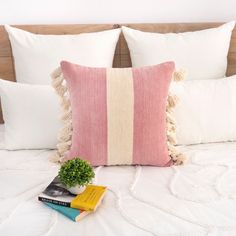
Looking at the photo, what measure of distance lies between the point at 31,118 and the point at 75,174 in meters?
0.47

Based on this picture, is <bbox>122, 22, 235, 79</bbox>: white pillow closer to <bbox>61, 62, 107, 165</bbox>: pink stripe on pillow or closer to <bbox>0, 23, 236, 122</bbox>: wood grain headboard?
<bbox>0, 23, 236, 122</bbox>: wood grain headboard

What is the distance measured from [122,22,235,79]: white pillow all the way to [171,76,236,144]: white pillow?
16 cm

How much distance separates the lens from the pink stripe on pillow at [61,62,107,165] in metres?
1.16

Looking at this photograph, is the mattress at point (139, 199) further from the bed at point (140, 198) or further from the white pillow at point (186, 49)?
the white pillow at point (186, 49)

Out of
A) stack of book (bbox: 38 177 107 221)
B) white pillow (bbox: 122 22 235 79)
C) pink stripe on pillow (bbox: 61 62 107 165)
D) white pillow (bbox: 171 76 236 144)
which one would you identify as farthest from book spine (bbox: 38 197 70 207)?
white pillow (bbox: 122 22 235 79)

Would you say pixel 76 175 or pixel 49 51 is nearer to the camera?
pixel 76 175

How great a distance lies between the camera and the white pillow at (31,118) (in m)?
1.35

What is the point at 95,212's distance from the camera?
36.1 inches

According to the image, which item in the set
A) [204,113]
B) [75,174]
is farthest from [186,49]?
[75,174]

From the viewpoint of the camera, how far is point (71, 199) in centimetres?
94

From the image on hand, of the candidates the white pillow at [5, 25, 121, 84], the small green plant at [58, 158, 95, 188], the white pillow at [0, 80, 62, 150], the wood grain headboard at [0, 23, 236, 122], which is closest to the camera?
the small green plant at [58, 158, 95, 188]

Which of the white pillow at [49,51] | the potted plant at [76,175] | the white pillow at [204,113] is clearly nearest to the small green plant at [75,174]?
the potted plant at [76,175]

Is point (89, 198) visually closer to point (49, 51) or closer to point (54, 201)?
point (54, 201)

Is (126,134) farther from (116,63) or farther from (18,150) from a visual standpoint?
(116,63)
